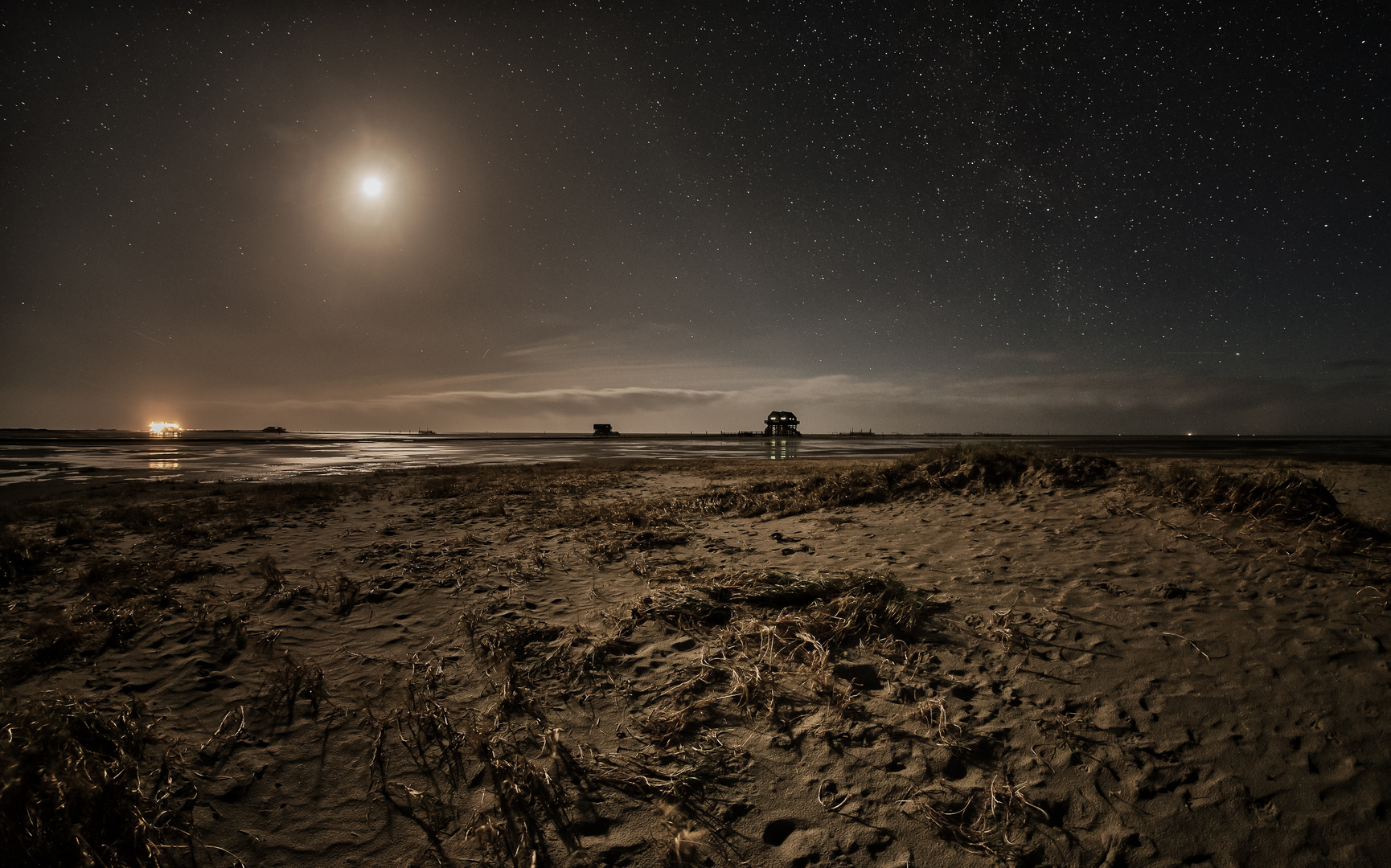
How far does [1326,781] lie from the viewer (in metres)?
3.01

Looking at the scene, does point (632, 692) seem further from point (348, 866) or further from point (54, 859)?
point (54, 859)

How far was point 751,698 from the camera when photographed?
4137 millimetres

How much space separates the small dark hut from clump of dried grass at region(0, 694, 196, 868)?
265 ft

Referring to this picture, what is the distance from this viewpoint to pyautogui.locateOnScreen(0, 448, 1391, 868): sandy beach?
296 centimetres

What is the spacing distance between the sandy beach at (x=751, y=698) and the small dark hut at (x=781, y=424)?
74.6 meters

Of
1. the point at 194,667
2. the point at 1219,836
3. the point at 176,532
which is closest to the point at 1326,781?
the point at 1219,836

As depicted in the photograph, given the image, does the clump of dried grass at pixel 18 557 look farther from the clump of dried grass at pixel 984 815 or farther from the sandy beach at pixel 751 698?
the clump of dried grass at pixel 984 815

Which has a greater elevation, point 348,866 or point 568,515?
point 568,515

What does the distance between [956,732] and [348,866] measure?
3.97m

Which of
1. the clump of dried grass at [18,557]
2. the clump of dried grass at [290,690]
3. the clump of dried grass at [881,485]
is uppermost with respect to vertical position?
the clump of dried grass at [881,485]

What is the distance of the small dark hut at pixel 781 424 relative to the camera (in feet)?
271

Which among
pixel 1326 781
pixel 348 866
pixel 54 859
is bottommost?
pixel 348 866

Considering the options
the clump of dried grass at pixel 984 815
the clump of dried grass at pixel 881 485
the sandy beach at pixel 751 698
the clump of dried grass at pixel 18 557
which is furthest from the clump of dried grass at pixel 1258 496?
the clump of dried grass at pixel 18 557

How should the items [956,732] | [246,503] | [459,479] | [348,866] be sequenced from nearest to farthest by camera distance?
[348,866] → [956,732] → [246,503] → [459,479]
